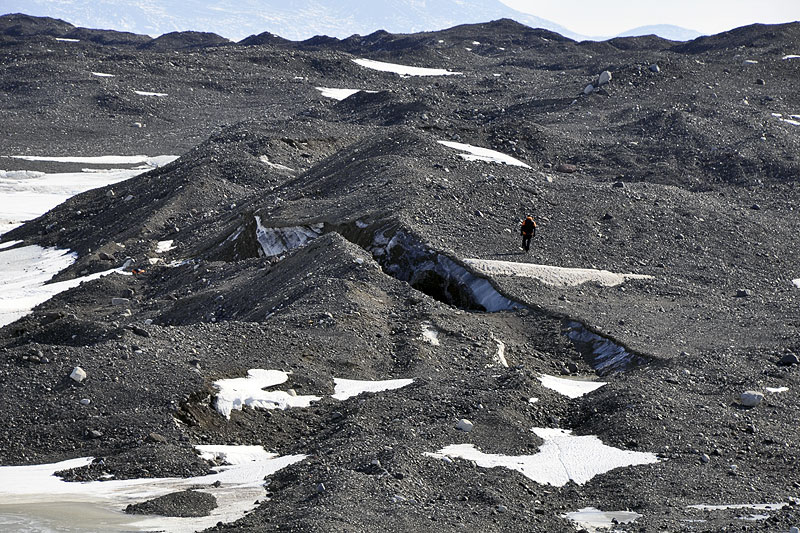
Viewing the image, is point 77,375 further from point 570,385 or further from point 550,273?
point 550,273

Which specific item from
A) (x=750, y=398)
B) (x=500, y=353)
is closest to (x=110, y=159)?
(x=500, y=353)

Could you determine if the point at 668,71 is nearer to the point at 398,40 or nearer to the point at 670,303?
the point at 670,303

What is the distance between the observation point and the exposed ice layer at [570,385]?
14761 millimetres

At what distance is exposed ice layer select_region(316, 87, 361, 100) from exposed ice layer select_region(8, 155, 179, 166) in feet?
66.7

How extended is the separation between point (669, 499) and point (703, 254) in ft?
40.9

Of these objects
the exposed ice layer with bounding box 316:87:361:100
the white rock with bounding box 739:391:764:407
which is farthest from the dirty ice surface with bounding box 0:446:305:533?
the exposed ice layer with bounding box 316:87:361:100

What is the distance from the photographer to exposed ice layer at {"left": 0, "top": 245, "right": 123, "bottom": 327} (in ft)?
80.2

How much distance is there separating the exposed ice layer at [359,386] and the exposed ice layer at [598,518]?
408 centimetres

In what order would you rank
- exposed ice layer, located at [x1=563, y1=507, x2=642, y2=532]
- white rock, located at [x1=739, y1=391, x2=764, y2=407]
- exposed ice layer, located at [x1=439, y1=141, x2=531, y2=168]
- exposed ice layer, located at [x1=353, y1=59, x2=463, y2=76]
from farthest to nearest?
exposed ice layer, located at [x1=353, y1=59, x2=463, y2=76] → exposed ice layer, located at [x1=439, y1=141, x2=531, y2=168] → white rock, located at [x1=739, y1=391, x2=764, y2=407] → exposed ice layer, located at [x1=563, y1=507, x2=642, y2=532]

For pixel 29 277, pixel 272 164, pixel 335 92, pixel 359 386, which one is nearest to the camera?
pixel 359 386

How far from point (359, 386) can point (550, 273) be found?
664 centimetres

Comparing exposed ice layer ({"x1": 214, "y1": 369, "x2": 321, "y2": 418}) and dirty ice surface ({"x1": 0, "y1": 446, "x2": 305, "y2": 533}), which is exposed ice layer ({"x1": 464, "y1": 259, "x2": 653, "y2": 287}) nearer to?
exposed ice layer ({"x1": 214, "y1": 369, "x2": 321, "y2": 418})

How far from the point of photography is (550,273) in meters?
19.8

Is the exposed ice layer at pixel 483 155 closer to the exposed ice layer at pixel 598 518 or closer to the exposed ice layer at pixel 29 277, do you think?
the exposed ice layer at pixel 29 277
